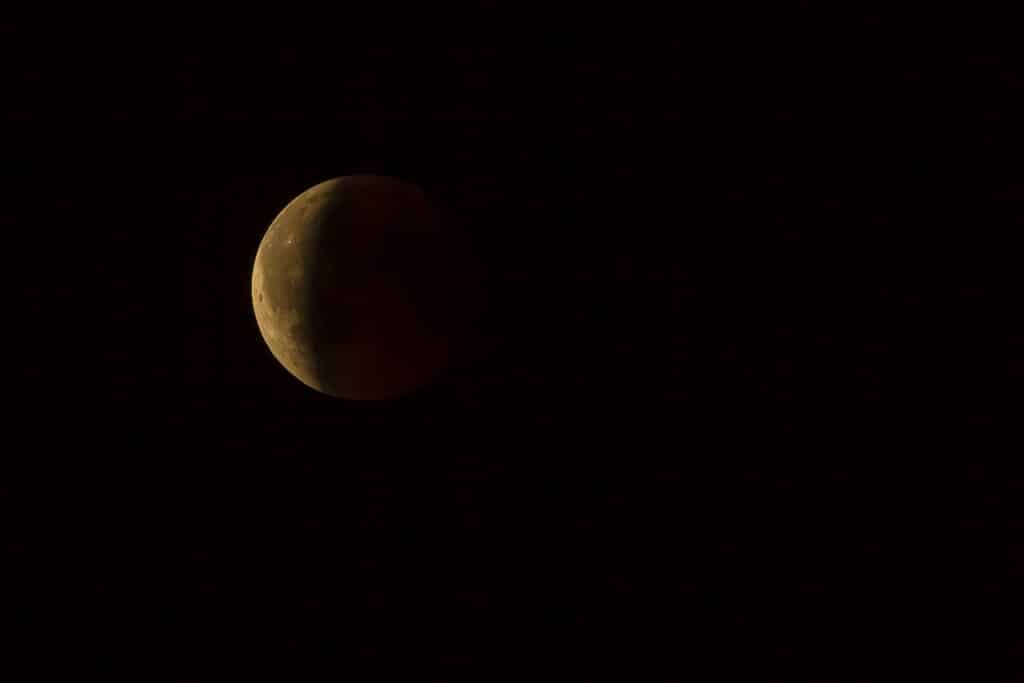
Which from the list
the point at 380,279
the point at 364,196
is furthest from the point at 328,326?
the point at 364,196

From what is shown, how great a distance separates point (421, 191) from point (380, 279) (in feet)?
1.90

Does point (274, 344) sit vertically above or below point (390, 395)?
above

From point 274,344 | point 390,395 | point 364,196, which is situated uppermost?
point 364,196

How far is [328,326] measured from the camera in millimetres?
3314

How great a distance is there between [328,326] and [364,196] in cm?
55

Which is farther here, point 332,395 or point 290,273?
point 332,395

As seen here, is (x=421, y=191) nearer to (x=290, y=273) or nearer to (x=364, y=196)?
(x=364, y=196)

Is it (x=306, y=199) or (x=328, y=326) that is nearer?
(x=328, y=326)

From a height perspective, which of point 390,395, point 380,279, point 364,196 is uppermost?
point 364,196

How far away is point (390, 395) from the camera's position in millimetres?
3580

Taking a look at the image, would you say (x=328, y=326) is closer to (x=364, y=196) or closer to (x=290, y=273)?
(x=290, y=273)

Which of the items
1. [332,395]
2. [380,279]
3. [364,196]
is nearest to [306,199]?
[364,196]

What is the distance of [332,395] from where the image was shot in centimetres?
362

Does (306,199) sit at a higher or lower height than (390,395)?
higher
